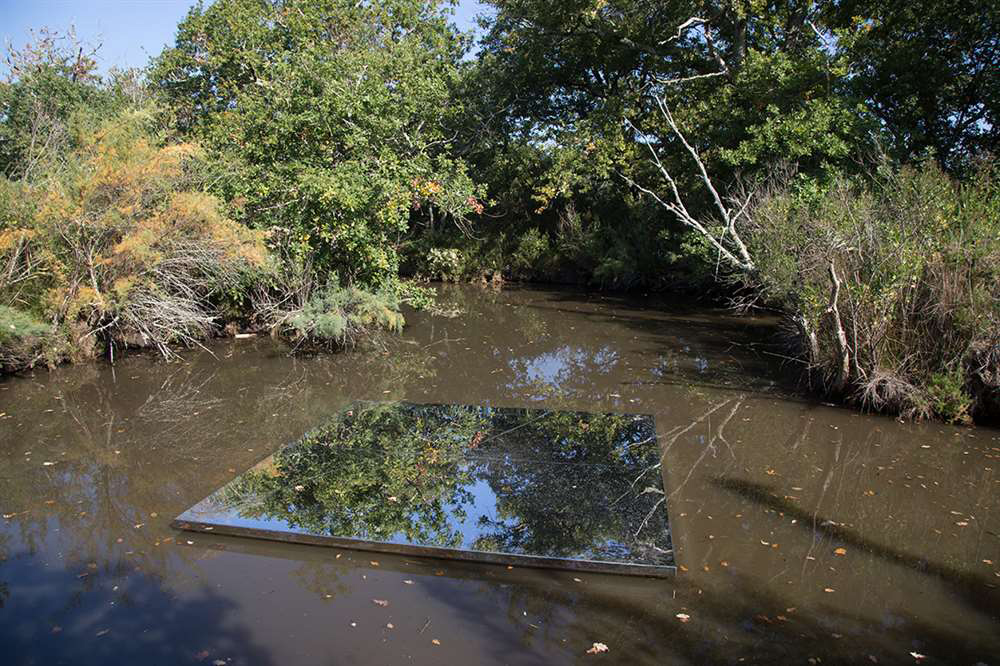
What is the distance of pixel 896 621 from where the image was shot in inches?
182

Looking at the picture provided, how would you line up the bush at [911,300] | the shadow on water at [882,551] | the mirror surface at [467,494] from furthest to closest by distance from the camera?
1. the bush at [911,300]
2. the mirror surface at [467,494]
3. the shadow on water at [882,551]

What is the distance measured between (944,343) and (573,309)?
1068 centimetres

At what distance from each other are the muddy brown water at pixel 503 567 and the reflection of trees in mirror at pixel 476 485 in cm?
27

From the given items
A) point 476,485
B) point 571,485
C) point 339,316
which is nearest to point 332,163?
point 339,316

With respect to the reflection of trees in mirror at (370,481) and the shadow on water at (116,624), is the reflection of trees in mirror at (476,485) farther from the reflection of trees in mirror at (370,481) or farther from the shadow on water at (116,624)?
the shadow on water at (116,624)

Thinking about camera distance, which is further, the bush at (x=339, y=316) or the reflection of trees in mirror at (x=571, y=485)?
the bush at (x=339, y=316)

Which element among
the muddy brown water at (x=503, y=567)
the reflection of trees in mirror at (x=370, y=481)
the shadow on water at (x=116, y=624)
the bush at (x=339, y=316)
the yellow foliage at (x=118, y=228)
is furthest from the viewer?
the bush at (x=339, y=316)

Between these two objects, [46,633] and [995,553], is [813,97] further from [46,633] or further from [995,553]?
[46,633]

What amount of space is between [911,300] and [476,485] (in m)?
5.77

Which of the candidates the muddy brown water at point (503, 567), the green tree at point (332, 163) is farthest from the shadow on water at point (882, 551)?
the green tree at point (332, 163)

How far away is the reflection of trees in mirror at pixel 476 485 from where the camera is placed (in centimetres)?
543

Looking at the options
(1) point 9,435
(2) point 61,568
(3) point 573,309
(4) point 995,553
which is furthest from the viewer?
(3) point 573,309

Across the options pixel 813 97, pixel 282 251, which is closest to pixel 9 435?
pixel 282 251

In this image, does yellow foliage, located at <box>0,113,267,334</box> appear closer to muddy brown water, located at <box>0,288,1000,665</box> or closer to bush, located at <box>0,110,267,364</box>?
bush, located at <box>0,110,267,364</box>
